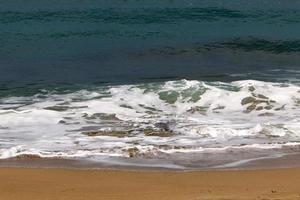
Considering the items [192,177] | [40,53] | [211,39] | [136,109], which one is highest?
[211,39]

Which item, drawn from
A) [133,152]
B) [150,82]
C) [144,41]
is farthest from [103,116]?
[144,41]

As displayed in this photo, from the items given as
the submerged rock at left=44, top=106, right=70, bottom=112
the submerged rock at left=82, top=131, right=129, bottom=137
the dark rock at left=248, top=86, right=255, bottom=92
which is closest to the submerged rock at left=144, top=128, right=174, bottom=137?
the submerged rock at left=82, top=131, right=129, bottom=137

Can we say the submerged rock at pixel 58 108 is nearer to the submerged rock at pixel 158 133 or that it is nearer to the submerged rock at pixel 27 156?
the submerged rock at pixel 158 133

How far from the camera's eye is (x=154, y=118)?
1296 cm

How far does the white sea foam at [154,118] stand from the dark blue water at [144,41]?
156 centimetres

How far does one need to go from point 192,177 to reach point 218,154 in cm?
128

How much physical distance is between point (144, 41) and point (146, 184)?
13.2m

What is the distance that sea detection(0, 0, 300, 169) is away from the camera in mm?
11086

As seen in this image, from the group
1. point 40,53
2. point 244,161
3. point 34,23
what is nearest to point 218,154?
point 244,161

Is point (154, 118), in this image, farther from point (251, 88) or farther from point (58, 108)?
point (251, 88)

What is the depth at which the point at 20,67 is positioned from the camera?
59.0ft

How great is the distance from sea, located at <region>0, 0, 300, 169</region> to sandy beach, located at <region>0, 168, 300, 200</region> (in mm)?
638

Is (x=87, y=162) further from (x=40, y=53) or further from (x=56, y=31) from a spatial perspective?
(x=56, y=31)

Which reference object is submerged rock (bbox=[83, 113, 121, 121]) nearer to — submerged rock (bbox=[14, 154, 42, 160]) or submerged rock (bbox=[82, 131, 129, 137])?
submerged rock (bbox=[82, 131, 129, 137])
